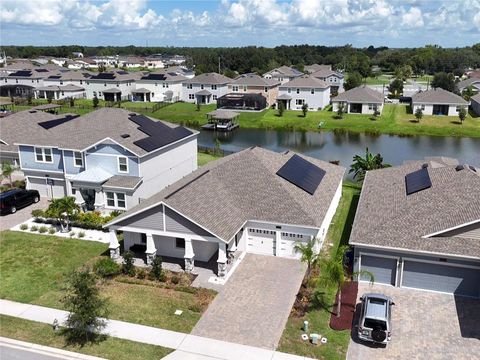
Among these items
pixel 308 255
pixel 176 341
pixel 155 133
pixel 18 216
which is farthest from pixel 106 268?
pixel 155 133

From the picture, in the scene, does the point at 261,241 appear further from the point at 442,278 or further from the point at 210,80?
the point at 210,80

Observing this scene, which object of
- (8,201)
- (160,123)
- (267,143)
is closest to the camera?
(8,201)

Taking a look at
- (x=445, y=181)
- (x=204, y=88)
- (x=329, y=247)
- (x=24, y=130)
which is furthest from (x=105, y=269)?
(x=204, y=88)

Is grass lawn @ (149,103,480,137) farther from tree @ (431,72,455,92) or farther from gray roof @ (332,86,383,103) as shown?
tree @ (431,72,455,92)

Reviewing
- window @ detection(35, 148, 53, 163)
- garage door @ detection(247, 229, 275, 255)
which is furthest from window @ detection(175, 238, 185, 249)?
window @ detection(35, 148, 53, 163)

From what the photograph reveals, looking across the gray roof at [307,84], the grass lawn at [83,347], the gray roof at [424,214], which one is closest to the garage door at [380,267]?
the gray roof at [424,214]

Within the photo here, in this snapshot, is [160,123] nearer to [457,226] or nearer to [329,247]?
[329,247]
